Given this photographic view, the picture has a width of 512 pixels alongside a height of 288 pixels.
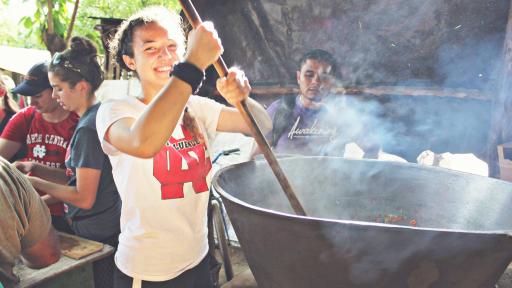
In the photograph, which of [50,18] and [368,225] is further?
[50,18]

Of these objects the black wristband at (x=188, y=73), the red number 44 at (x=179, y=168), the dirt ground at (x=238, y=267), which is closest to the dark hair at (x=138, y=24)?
the red number 44 at (x=179, y=168)

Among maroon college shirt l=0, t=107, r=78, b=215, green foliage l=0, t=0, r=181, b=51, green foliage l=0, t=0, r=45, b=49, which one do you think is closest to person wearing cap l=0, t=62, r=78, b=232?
maroon college shirt l=0, t=107, r=78, b=215

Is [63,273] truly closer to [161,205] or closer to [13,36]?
[161,205]

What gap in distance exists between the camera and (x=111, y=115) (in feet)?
5.02

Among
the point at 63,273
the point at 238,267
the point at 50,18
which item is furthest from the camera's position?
the point at 50,18

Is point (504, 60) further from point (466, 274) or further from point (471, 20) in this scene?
point (466, 274)

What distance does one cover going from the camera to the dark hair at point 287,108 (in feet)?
11.6

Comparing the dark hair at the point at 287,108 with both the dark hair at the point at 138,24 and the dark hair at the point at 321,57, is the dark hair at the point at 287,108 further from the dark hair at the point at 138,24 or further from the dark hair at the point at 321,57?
the dark hair at the point at 138,24

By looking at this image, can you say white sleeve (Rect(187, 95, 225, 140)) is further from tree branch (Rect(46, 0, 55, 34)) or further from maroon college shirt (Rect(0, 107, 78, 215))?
tree branch (Rect(46, 0, 55, 34))

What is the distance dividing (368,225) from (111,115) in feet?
3.51

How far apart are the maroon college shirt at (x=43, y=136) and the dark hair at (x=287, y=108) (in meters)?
1.79

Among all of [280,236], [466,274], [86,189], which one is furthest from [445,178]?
[86,189]

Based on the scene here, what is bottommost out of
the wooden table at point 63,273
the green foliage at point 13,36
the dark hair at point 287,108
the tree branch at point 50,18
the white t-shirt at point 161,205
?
the wooden table at point 63,273

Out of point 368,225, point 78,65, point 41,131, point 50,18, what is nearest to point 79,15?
point 50,18
